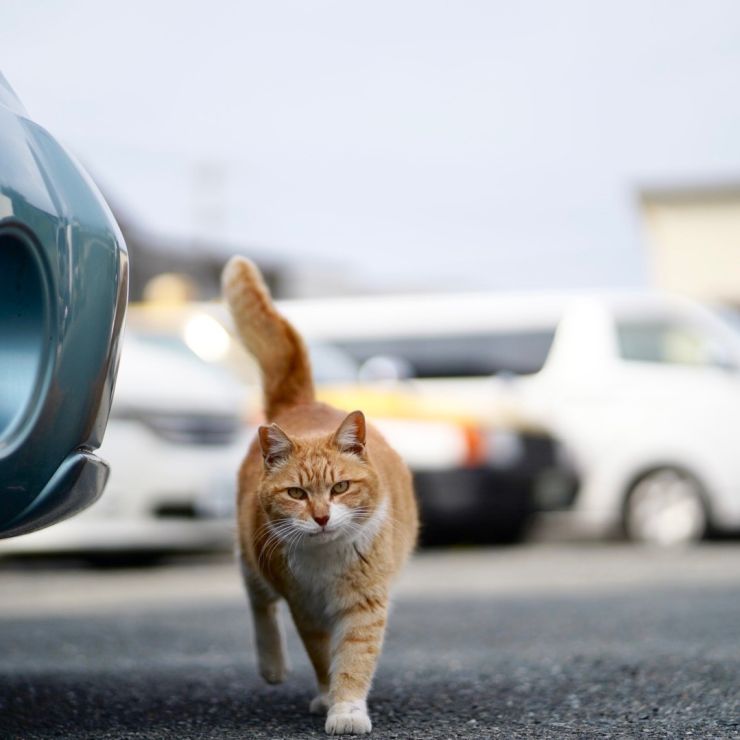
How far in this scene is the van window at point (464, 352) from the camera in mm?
11453

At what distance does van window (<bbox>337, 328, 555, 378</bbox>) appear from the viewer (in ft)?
37.6

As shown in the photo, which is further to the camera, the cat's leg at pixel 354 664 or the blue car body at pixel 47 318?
the cat's leg at pixel 354 664

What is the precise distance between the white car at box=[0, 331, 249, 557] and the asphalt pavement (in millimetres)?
335

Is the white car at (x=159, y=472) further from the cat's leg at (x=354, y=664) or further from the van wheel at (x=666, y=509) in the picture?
the cat's leg at (x=354, y=664)

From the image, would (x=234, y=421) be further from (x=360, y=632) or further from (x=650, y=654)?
(x=360, y=632)

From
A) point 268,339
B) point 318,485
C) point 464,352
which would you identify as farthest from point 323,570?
point 464,352

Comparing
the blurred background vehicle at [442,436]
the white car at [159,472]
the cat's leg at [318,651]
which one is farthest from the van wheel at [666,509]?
the cat's leg at [318,651]

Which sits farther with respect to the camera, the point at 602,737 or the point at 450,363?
the point at 450,363

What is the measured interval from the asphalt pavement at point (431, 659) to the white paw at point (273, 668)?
0.07m

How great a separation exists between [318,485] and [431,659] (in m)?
1.33

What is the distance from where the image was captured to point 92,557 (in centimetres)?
906

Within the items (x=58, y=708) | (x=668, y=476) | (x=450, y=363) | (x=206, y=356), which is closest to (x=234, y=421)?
(x=206, y=356)

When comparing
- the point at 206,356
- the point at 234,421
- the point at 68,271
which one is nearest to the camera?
the point at 68,271

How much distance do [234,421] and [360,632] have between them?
5.31 m
